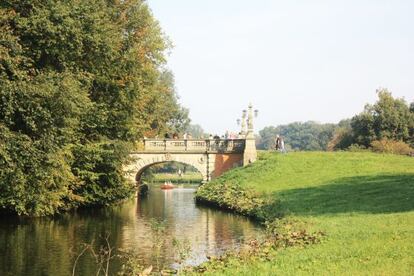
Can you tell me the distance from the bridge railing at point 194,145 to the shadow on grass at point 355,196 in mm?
16268

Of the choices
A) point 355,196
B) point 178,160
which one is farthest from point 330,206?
point 178,160

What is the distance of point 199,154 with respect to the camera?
2012 inches

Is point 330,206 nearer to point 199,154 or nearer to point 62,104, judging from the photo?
point 62,104

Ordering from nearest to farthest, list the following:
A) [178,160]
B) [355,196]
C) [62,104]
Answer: [62,104] < [355,196] < [178,160]

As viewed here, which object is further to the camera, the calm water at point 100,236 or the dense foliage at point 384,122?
the dense foliage at point 384,122

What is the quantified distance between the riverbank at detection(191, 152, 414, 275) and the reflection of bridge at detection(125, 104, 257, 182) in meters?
3.16

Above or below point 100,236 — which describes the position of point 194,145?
above

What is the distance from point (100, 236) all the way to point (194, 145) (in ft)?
92.4

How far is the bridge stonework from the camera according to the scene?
167 ft

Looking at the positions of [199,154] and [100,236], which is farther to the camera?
[199,154]

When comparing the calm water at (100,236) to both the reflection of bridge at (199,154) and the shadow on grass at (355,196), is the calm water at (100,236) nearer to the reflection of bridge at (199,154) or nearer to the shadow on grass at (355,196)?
the shadow on grass at (355,196)

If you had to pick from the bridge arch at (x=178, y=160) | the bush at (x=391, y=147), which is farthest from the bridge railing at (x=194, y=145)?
the bush at (x=391, y=147)

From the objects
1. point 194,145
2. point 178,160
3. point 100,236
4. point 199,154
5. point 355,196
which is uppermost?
point 194,145

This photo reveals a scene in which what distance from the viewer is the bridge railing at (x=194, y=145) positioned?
167 ft
